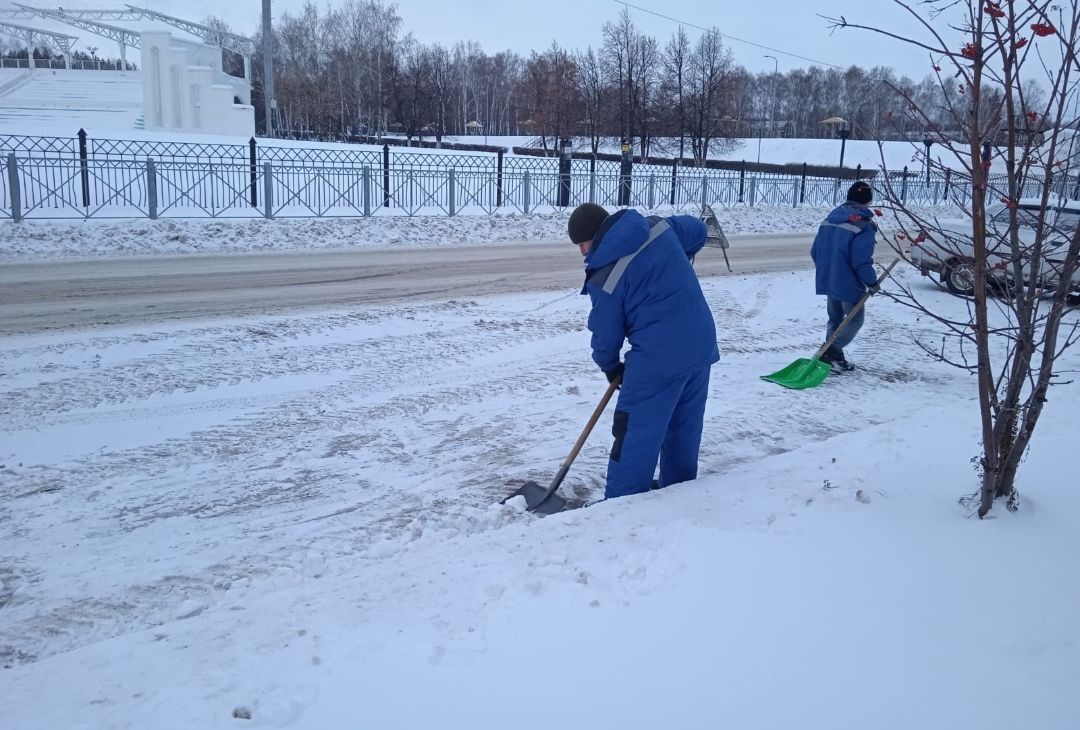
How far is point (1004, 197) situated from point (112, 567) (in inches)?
164

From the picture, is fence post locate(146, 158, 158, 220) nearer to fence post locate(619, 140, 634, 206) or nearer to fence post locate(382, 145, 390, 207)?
fence post locate(382, 145, 390, 207)

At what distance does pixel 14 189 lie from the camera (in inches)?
550

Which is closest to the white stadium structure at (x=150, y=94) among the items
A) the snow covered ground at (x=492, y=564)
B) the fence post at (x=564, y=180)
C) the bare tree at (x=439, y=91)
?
the bare tree at (x=439, y=91)

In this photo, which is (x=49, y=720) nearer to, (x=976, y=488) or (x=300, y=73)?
(x=976, y=488)

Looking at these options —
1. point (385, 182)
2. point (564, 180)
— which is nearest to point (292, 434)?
point (385, 182)

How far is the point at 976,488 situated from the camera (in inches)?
163

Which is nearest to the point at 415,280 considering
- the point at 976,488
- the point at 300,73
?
the point at 976,488

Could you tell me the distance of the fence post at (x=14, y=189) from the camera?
13.9m

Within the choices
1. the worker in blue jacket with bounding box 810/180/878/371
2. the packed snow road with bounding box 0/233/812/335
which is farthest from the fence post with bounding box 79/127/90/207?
the worker in blue jacket with bounding box 810/180/878/371

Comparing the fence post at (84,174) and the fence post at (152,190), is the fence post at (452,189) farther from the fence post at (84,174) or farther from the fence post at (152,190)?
the fence post at (84,174)

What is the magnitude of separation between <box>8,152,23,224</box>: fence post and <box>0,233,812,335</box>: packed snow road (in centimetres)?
285

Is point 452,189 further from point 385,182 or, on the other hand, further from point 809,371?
point 809,371

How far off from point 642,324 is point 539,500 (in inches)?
46.1

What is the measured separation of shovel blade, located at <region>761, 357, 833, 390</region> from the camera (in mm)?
7020
